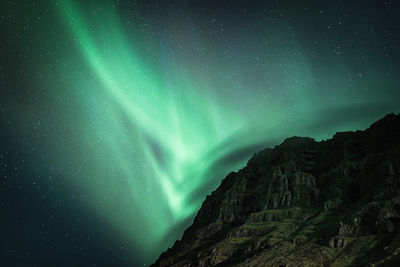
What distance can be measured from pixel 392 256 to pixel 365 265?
18.5 meters

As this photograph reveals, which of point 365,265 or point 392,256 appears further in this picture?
point 365,265

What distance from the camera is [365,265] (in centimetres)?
19675

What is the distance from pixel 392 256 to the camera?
183375mm
